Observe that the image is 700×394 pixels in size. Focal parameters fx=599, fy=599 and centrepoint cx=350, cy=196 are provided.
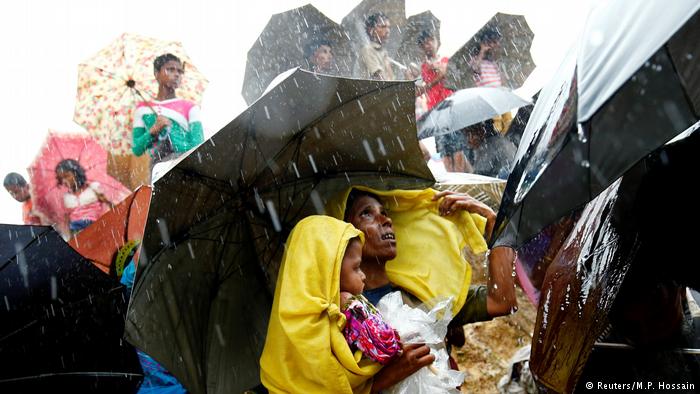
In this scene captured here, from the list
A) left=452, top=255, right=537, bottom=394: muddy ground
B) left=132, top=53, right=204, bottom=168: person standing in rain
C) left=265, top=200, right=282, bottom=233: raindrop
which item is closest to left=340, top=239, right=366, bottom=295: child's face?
left=265, top=200, right=282, bottom=233: raindrop

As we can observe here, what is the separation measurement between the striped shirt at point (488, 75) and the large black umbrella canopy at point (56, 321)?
239 inches

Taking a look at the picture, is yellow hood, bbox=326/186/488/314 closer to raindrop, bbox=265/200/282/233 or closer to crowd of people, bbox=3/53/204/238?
raindrop, bbox=265/200/282/233

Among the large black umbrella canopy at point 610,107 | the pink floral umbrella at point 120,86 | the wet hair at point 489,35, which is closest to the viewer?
the large black umbrella canopy at point 610,107

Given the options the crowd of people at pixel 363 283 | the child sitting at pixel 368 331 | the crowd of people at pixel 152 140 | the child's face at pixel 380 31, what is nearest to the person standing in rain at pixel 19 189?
the crowd of people at pixel 152 140

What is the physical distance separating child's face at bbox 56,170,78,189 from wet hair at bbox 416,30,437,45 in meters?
5.23

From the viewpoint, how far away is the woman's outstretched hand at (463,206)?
355 cm

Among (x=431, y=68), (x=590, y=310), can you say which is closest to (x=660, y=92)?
(x=590, y=310)

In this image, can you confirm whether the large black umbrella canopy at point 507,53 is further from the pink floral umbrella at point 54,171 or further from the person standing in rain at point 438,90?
the pink floral umbrella at point 54,171

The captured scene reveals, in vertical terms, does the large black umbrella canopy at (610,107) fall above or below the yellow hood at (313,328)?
above

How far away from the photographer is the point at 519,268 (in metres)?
3.97

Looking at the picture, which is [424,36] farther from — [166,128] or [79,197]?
[79,197]

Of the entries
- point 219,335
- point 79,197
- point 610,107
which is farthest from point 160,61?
point 610,107

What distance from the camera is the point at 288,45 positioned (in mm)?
8148

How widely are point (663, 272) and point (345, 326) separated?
1.35 m
